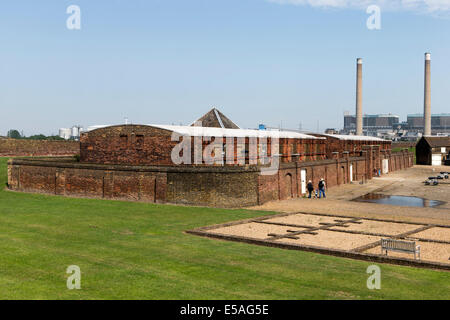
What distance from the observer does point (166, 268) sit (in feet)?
44.6

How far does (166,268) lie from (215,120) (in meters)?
38.6

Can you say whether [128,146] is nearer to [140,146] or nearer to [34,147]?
[140,146]

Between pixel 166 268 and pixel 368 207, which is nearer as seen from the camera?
pixel 166 268

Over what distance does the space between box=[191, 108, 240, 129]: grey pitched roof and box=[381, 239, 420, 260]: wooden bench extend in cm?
3573

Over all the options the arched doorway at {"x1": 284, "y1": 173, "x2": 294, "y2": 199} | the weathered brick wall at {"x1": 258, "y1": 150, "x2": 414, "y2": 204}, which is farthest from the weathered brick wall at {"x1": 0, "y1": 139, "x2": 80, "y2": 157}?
the arched doorway at {"x1": 284, "y1": 173, "x2": 294, "y2": 199}

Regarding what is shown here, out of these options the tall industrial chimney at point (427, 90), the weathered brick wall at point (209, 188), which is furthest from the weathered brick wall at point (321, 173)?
the tall industrial chimney at point (427, 90)

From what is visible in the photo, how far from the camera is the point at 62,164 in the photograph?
32281 mm

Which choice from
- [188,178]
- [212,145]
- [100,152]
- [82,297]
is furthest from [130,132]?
[82,297]

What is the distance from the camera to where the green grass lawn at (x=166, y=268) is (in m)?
11.5

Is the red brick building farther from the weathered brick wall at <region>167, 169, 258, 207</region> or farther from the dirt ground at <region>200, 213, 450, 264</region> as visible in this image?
the dirt ground at <region>200, 213, 450, 264</region>

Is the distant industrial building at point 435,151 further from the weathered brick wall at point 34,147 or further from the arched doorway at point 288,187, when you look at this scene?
the weathered brick wall at point 34,147

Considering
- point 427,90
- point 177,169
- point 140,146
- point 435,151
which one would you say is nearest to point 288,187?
point 177,169

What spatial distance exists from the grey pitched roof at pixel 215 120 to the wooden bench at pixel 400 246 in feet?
117
